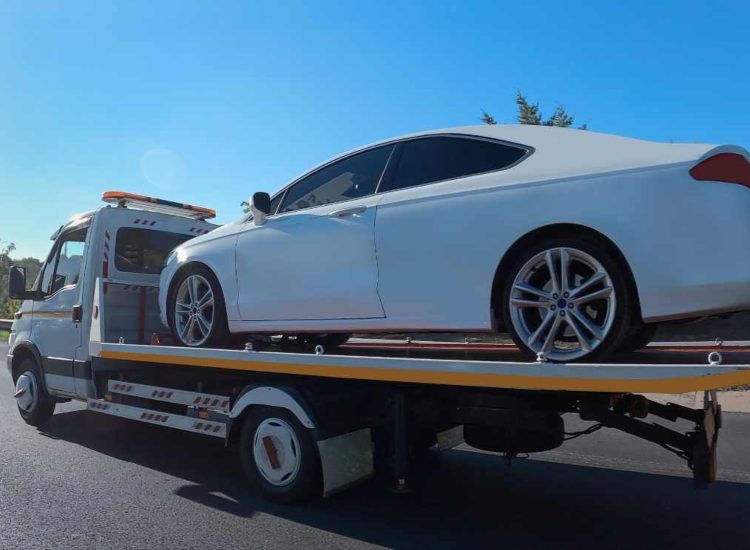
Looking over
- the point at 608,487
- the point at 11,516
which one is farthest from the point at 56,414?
the point at 608,487

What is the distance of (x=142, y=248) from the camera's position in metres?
6.72

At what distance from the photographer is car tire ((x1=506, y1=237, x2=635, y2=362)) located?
10.3 ft

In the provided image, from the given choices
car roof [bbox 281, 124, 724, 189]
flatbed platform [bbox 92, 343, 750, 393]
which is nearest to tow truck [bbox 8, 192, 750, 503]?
flatbed platform [bbox 92, 343, 750, 393]

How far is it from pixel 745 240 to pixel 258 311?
3.25 m

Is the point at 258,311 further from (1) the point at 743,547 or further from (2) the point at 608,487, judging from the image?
(1) the point at 743,547

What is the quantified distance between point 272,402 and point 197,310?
1497mm

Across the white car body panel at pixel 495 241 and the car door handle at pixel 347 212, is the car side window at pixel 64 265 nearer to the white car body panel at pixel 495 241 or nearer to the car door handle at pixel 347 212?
the white car body panel at pixel 495 241

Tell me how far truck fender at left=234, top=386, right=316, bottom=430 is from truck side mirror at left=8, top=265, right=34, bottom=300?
11.8ft

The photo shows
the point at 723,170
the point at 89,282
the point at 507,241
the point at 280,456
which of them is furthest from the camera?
the point at 89,282

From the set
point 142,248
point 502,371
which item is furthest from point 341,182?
point 142,248

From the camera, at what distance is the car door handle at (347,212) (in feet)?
13.5

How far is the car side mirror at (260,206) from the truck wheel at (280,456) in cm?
149

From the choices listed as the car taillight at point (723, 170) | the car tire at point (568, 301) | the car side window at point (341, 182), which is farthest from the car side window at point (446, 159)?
the car taillight at point (723, 170)

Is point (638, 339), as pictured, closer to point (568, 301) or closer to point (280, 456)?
point (568, 301)
